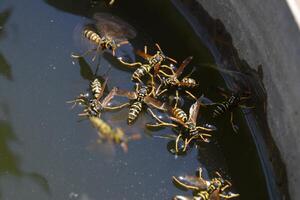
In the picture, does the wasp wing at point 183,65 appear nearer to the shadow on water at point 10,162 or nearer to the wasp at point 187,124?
the wasp at point 187,124

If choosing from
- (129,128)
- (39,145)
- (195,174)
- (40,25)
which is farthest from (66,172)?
(40,25)

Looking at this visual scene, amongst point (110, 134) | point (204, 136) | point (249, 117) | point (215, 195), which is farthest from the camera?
point (249, 117)

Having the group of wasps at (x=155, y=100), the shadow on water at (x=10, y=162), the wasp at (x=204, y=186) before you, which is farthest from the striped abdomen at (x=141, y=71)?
the shadow on water at (x=10, y=162)

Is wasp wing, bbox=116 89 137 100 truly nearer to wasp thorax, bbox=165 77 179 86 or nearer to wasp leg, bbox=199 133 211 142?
wasp thorax, bbox=165 77 179 86

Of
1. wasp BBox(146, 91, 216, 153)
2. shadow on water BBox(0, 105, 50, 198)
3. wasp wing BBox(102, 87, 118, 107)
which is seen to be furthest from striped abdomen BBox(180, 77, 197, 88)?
shadow on water BBox(0, 105, 50, 198)

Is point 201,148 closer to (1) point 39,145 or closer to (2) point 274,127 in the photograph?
(2) point 274,127

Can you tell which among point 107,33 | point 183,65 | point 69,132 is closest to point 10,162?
point 69,132

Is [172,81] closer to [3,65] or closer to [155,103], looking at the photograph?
[155,103]
